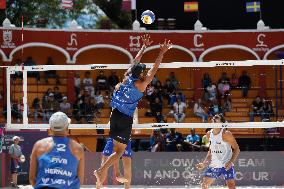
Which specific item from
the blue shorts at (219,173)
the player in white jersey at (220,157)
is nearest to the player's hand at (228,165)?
the player in white jersey at (220,157)

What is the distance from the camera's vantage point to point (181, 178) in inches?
687

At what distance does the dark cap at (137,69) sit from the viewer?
401 inches

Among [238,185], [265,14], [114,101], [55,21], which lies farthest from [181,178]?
[55,21]

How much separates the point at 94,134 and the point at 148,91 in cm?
220

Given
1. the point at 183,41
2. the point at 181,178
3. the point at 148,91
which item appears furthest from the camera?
the point at 183,41

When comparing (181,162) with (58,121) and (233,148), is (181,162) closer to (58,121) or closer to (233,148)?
(233,148)

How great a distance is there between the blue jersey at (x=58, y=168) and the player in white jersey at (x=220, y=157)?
15.9 feet

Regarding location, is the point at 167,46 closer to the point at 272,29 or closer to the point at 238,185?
the point at 238,185

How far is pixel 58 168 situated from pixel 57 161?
7 cm

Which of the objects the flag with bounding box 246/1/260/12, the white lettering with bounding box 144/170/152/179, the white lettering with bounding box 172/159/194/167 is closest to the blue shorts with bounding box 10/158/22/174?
the white lettering with bounding box 144/170/152/179

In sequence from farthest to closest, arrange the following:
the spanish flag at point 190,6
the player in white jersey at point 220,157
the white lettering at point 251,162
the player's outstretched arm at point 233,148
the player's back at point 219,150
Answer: the spanish flag at point 190,6, the white lettering at point 251,162, the player's back at point 219,150, the player in white jersey at point 220,157, the player's outstretched arm at point 233,148

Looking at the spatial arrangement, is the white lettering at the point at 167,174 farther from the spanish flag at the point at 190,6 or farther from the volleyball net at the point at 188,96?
the spanish flag at the point at 190,6

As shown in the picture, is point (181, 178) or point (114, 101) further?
point (181, 178)

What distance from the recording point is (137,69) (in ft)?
33.5
